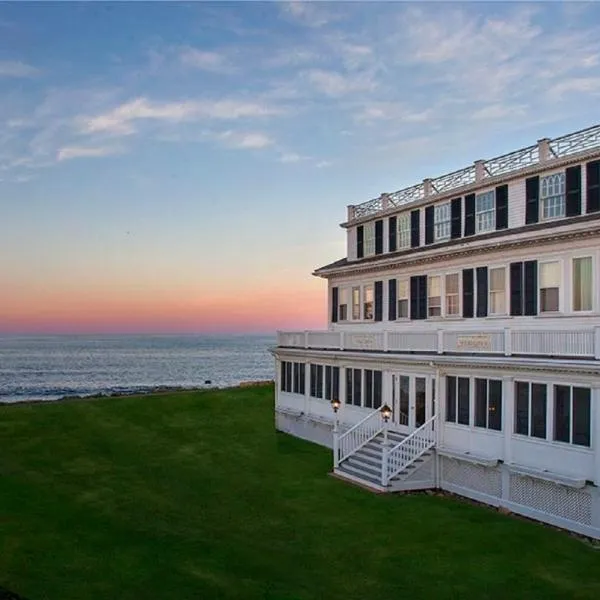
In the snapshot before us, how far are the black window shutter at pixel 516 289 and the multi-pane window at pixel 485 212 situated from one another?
2.43 m

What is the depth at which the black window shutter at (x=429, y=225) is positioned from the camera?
91.0ft

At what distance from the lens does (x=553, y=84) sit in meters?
25.8

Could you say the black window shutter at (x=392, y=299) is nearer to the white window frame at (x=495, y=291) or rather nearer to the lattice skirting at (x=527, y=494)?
the white window frame at (x=495, y=291)

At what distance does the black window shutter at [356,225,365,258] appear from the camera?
106 feet

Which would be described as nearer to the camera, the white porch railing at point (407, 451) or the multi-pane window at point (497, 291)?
the white porch railing at point (407, 451)

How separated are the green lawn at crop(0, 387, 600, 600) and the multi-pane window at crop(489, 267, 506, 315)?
262 inches

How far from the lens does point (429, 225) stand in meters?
27.8

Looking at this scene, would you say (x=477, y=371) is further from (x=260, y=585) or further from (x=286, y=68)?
(x=286, y=68)

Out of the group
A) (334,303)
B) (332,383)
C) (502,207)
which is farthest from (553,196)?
(334,303)

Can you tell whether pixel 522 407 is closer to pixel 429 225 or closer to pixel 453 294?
pixel 453 294

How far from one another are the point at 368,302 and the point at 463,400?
10277 millimetres

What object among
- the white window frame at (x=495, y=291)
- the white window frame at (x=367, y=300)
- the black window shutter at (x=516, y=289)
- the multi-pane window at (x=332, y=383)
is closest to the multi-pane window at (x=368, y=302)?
the white window frame at (x=367, y=300)

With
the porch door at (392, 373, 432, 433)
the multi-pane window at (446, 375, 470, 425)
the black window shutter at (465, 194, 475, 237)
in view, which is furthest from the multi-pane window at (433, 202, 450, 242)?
the multi-pane window at (446, 375, 470, 425)

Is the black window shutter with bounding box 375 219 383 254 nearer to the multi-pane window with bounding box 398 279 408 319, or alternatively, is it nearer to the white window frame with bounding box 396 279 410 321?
the white window frame with bounding box 396 279 410 321
